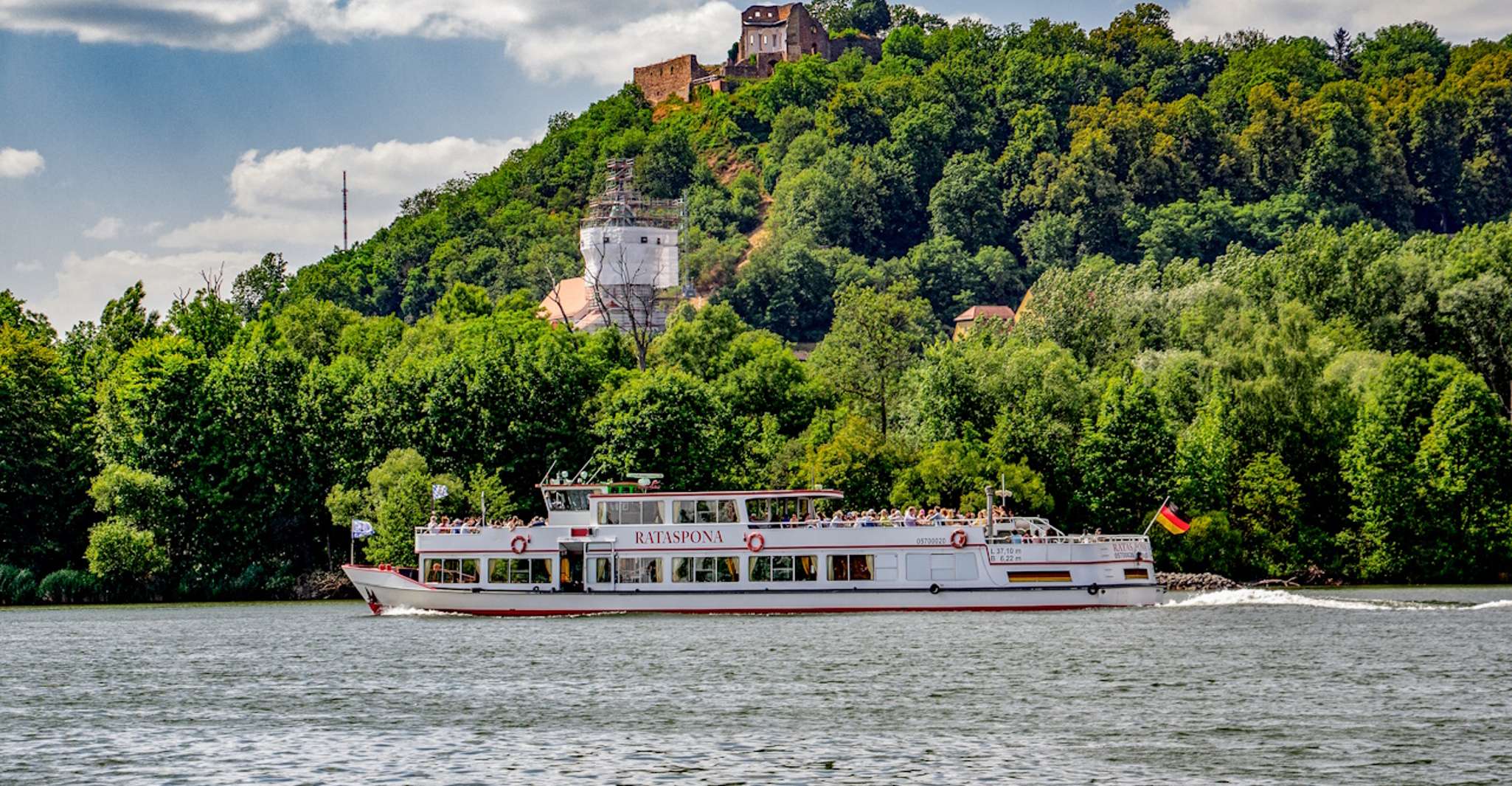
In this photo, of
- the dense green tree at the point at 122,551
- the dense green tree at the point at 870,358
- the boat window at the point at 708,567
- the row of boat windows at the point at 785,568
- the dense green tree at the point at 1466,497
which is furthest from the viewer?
the dense green tree at the point at 870,358

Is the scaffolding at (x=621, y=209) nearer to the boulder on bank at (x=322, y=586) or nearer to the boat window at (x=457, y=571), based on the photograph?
the boulder on bank at (x=322, y=586)

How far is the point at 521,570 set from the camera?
2827 inches

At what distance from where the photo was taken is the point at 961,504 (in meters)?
86.3

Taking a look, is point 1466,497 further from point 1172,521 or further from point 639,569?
point 639,569

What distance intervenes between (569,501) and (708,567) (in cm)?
553

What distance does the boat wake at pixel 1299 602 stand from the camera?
68.0 metres

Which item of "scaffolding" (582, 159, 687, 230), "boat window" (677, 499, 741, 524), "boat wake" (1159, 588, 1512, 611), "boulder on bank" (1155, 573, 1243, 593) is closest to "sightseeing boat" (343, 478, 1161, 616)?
"boat window" (677, 499, 741, 524)

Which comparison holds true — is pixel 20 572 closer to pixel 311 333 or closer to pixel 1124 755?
pixel 311 333

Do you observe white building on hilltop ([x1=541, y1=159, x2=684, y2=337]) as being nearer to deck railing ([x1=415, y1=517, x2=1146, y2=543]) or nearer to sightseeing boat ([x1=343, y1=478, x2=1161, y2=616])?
sightseeing boat ([x1=343, y1=478, x2=1161, y2=616])

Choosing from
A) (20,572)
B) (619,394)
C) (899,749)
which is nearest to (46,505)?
(20,572)

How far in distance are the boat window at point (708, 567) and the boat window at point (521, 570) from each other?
4.57 meters

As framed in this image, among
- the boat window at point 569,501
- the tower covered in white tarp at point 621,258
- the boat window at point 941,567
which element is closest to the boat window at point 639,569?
the boat window at point 569,501

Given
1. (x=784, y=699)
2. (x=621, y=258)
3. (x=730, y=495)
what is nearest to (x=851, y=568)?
(x=730, y=495)

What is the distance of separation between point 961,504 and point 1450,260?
35413 mm
